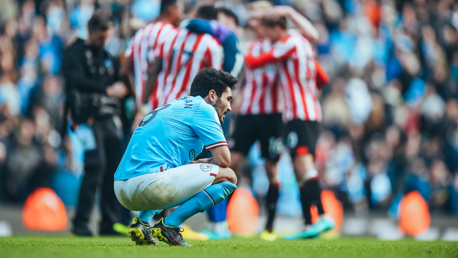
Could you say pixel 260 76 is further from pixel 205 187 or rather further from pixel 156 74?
pixel 205 187

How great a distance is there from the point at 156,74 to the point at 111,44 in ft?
19.8

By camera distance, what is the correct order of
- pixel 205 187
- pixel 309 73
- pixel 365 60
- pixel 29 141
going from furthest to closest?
pixel 365 60 < pixel 29 141 < pixel 309 73 < pixel 205 187

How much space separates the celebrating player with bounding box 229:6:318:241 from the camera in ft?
21.5

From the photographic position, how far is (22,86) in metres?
11.2

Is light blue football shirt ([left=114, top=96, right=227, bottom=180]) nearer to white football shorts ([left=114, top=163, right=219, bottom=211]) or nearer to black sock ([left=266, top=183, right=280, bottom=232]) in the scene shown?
white football shorts ([left=114, top=163, right=219, bottom=211])

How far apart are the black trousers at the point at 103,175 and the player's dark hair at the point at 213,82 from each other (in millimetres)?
2408

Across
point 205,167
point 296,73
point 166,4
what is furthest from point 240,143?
point 205,167

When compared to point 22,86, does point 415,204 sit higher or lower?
lower

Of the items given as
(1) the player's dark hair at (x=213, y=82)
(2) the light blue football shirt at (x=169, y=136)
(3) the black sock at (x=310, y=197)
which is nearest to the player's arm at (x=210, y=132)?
(2) the light blue football shirt at (x=169, y=136)

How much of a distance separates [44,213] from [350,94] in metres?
→ 8.68

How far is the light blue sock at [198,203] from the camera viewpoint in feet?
13.0

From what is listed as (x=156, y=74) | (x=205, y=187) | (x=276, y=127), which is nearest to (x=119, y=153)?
(x=156, y=74)

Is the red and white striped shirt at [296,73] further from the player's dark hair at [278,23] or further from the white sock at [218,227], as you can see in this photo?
the white sock at [218,227]

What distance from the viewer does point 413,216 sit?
9.91 m
